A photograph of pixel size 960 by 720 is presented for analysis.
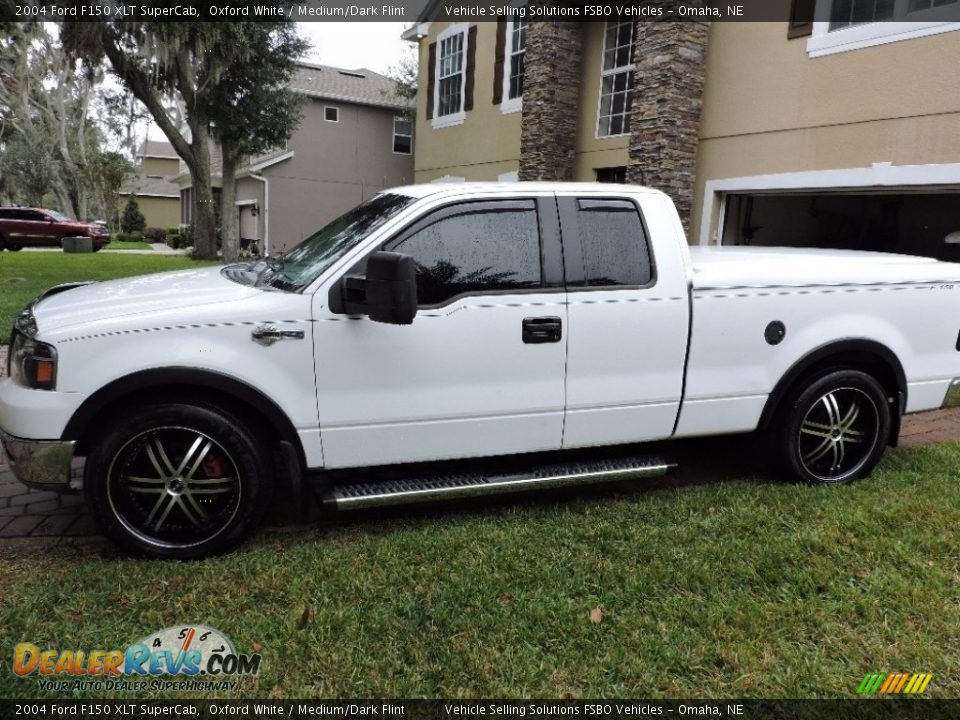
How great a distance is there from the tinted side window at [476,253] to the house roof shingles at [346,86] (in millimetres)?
23131

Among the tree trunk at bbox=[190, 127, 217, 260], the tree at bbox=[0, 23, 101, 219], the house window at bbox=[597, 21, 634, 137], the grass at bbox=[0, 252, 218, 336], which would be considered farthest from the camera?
the tree at bbox=[0, 23, 101, 219]

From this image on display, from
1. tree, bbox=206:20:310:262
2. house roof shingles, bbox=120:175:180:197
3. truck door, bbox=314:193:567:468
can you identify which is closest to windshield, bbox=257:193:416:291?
truck door, bbox=314:193:567:468

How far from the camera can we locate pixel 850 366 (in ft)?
14.7

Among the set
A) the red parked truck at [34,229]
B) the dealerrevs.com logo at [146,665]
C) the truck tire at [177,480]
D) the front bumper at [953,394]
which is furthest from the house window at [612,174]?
the red parked truck at [34,229]

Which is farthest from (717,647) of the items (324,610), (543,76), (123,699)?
(543,76)

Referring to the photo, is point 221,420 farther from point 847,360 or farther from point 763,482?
point 847,360

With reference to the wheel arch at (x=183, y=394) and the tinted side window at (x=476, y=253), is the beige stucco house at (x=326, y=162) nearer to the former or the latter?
the tinted side window at (x=476, y=253)

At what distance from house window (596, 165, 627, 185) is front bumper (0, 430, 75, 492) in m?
11.2

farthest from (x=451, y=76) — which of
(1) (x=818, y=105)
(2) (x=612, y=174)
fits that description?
(1) (x=818, y=105)

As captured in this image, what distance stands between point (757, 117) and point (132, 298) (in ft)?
30.2

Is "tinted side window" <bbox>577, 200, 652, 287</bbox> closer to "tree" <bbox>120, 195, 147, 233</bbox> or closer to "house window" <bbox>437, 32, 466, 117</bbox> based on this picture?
"house window" <bbox>437, 32, 466, 117</bbox>

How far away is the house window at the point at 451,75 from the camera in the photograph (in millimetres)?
16984

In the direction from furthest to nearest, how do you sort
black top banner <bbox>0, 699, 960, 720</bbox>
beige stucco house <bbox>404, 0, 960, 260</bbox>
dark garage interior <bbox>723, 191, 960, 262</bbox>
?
dark garage interior <bbox>723, 191, 960, 262</bbox> → beige stucco house <bbox>404, 0, 960, 260</bbox> → black top banner <bbox>0, 699, 960, 720</bbox>

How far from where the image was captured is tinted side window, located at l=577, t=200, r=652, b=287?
3.86 meters
